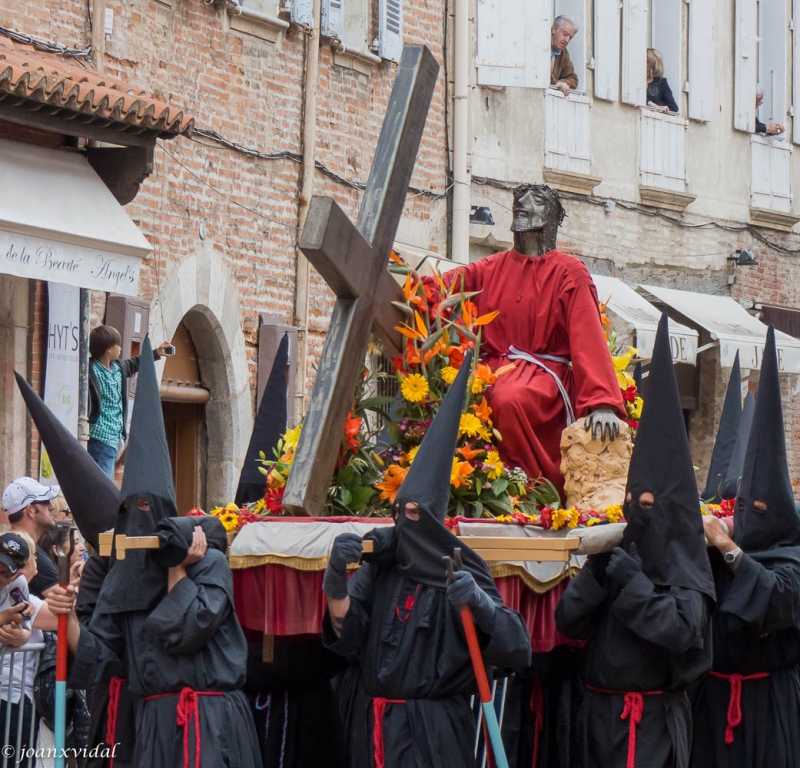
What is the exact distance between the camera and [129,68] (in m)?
12.0

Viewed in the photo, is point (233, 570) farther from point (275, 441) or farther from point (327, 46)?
point (327, 46)

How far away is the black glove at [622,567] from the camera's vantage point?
239 inches

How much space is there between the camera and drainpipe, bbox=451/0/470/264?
598 inches

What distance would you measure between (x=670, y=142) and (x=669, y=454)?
12219 mm

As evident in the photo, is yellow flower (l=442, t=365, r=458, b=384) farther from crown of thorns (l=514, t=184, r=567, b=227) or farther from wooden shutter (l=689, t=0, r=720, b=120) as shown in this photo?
wooden shutter (l=689, t=0, r=720, b=120)

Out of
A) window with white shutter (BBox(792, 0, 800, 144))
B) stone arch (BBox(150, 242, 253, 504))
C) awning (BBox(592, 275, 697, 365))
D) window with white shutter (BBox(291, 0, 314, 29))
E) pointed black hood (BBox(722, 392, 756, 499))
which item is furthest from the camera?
window with white shutter (BBox(792, 0, 800, 144))

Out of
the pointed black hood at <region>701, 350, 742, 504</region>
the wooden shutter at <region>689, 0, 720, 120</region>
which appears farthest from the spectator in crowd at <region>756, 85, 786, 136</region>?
the pointed black hood at <region>701, 350, 742, 504</region>

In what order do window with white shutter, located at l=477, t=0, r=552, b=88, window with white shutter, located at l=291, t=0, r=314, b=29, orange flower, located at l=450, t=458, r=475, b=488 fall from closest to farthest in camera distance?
orange flower, located at l=450, t=458, r=475, b=488 → window with white shutter, located at l=291, t=0, r=314, b=29 → window with white shutter, located at l=477, t=0, r=552, b=88

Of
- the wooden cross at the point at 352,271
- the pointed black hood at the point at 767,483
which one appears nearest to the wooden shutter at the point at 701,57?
the wooden cross at the point at 352,271

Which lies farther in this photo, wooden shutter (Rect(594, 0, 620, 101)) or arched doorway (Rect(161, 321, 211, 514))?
wooden shutter (Rect(594, 0, 620, 101))

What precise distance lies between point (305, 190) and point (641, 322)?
366 centimetres

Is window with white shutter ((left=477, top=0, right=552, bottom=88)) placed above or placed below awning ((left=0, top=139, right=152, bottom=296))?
above

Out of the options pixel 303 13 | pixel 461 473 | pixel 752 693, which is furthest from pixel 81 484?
pixel 303 13

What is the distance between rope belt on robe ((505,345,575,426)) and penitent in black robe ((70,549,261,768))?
163 centimetres
